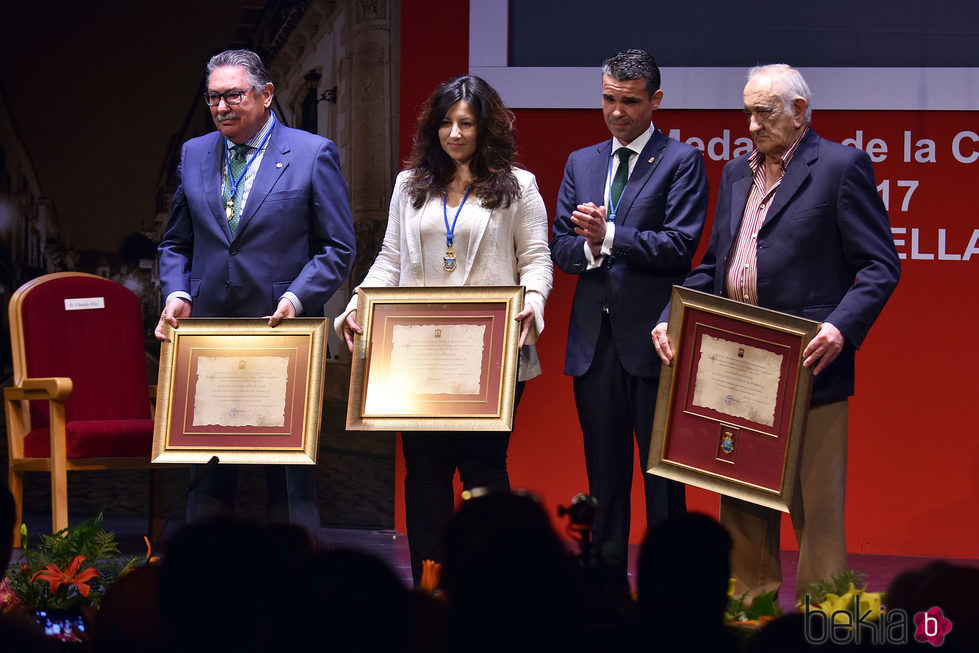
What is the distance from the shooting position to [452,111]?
3674 millimetres

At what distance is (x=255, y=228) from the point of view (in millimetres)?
3865

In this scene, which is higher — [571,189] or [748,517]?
[571,189]

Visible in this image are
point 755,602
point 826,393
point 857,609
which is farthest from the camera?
point 826,393

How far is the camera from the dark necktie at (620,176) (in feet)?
12.4

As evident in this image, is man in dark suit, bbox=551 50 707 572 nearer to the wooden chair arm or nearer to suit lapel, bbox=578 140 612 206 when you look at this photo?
suit lapel, bbox=578 140 612 206

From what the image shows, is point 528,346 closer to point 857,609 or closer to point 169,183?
point 857,609

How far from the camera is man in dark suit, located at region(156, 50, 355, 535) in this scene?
384cm

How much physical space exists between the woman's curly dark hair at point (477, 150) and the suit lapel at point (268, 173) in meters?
0.50

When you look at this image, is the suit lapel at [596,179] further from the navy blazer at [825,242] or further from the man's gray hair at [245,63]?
the man's gray hair at [245,63]

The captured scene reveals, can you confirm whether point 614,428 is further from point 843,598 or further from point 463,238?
point 843,598

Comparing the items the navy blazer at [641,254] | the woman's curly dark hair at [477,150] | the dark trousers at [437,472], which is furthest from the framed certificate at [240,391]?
the navy blazer at [641,254]

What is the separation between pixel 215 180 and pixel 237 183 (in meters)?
0.08

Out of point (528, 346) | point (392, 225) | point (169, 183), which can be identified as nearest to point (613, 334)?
point (528, 346)

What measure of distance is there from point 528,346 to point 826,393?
970 millimetres
